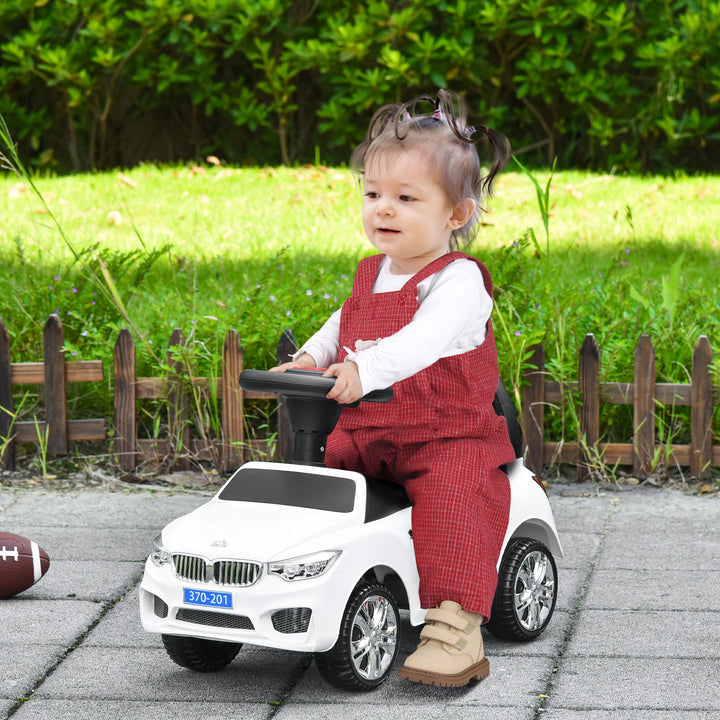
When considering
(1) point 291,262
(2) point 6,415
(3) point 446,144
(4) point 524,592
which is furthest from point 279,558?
(1) point 291,262

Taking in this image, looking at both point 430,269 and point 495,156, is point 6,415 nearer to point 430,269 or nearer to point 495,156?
point 430,269

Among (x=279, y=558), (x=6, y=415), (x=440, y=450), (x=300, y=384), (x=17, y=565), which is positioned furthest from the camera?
(x=6, y=415)

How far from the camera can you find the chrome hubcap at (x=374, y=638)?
2.64 meters

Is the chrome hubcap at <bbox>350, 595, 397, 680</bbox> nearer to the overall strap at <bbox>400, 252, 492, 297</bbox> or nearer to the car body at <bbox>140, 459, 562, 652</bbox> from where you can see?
the car body at <bbox>140, 459, 562, 652</bbox>

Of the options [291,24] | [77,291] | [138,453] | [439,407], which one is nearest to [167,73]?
[291,24]

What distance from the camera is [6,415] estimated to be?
4734mm

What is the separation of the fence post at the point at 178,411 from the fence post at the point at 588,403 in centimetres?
164

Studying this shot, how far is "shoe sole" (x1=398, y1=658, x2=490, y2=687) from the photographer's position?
2625 mm

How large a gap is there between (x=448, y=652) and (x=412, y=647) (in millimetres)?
347

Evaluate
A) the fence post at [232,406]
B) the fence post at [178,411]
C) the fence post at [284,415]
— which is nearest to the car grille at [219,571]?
the fence post at [284,415]

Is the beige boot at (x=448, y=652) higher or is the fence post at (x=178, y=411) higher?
the fence post at (x=178, y=411)

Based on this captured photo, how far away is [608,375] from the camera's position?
4.64 m

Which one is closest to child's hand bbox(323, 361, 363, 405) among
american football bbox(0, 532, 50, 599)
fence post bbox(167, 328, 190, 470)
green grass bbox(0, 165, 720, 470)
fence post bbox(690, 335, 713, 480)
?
green grass bbox(0, 165, 720, 470)

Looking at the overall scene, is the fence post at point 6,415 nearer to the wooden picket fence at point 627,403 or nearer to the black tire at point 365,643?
the wooden picket fence at point 627,403
